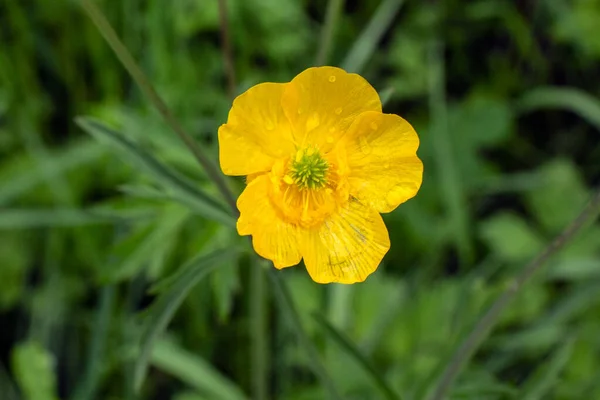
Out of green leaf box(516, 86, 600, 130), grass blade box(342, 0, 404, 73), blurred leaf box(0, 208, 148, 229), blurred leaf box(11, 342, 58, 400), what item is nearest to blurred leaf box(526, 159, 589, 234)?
green leaf box(516, 86, 600, 130)

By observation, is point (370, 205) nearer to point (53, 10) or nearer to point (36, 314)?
point (36, 314)

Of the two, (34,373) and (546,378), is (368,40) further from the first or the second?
(34,373)

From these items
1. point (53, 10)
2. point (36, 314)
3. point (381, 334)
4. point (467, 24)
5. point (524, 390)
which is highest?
point (467, 24)

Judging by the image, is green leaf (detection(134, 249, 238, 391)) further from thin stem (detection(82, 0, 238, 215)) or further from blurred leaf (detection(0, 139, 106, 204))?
blurred leaf (detection(0, 139, 106, 204))

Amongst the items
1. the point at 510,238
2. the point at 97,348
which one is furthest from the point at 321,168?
the point at 510,238

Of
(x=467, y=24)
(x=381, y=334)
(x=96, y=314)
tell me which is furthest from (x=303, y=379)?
(x=467, y=24)

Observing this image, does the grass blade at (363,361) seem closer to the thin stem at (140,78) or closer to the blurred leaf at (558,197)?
the thin stem at (140,78)
